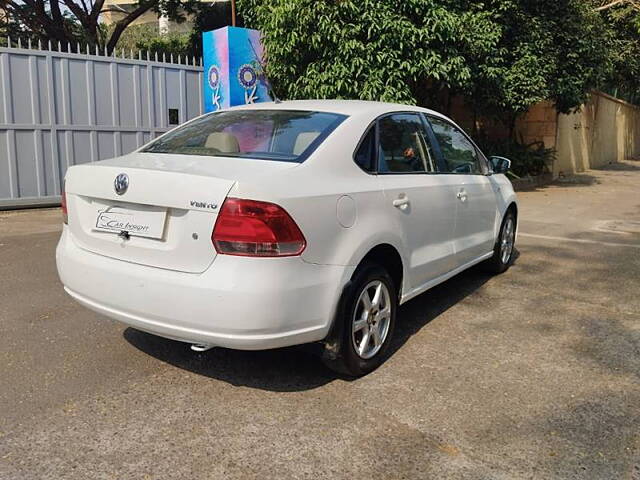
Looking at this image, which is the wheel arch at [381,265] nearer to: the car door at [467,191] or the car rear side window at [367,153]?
the car rear side window at [367,153]

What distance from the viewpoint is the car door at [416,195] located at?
12.7 ft

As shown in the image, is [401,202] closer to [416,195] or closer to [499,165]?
[416,195]

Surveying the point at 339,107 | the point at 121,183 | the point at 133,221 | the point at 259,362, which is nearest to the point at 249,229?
the point at 133,221

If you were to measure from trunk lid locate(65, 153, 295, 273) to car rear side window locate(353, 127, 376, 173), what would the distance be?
584 millimetres

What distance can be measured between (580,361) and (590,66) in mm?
10683

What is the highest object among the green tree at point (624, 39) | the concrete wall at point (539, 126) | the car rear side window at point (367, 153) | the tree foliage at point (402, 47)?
the green tree at point (624, 39)

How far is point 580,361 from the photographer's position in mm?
3924

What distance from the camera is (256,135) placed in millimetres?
3795

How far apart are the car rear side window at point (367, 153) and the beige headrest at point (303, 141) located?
0.90 ft

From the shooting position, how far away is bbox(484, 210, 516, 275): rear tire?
586 centimetres

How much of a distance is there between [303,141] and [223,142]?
0.50 meters

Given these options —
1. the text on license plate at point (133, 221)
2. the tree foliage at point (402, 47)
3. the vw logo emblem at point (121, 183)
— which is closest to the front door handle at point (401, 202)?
the text on license plate at point (133, 221)

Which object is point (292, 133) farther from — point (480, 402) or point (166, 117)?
point (166, 117)

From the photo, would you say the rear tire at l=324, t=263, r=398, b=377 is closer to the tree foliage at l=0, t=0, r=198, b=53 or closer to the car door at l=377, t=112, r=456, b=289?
the car door at l=377, t=112, r=456, b=289
